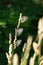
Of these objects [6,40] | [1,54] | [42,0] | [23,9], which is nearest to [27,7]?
[23,9]

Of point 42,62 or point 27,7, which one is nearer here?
point 42,62

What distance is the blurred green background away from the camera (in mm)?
2405

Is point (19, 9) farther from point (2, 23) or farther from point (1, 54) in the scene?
point (1, 54)

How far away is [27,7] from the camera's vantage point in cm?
306

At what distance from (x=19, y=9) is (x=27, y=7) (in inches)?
7.5

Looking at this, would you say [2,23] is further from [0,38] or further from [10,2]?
[10,2]

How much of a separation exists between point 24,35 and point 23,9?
557 millimetres

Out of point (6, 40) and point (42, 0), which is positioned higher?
point (42, 0)

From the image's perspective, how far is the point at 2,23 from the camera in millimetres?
2568

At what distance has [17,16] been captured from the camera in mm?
2697

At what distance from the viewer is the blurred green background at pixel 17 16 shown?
7.89ft

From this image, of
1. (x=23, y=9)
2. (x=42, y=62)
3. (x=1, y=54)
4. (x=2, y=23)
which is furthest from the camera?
(x=23, y=9)

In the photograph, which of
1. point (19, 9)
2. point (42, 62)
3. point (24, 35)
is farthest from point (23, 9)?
point (42, 62)

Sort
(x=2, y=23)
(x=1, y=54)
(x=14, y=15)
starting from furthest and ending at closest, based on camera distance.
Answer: (x=14, y=15)
(x=2, y=23)
(x=1, y=54)
